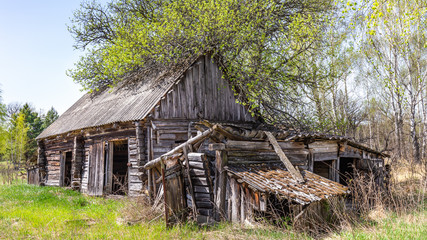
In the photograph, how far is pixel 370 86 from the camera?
82.3 feet

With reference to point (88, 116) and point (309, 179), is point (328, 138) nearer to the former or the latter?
point (309, 179)

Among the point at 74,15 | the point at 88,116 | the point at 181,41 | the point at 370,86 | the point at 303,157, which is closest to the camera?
the point at 303,157

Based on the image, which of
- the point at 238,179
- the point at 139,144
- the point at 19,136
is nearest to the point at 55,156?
the point at 139,144

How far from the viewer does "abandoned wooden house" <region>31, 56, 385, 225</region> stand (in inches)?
299

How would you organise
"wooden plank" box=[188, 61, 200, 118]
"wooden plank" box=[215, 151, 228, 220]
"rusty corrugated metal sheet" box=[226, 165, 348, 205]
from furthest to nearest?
"wooden plank" box=[188, 61, 200, 118] → "wooden plank" box=[215, 151, 228, 220] → "rusty corrugated metal sheet" box=[226, 165, 348, 205]

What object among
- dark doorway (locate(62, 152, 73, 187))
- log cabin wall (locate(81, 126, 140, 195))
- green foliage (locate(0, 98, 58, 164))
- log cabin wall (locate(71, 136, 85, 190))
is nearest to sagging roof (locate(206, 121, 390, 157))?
log cabin wall (locate(81, 126, 140, 195))

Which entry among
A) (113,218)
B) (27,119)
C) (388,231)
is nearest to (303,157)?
(388,231)

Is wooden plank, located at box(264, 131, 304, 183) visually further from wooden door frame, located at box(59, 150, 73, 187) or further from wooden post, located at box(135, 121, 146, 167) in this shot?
wooden door frame, located at box(59, 150, 73, 187)

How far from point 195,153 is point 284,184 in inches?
93.2

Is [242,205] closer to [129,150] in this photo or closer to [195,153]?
[195,153]

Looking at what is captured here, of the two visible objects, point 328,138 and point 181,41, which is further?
point 181,41

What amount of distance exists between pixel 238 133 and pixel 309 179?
2244 mm

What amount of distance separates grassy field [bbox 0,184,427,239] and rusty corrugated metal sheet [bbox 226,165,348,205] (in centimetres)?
78

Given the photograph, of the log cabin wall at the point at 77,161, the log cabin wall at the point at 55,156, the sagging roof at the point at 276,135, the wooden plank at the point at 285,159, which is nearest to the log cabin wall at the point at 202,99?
the sagging roof at the point at 276,135
